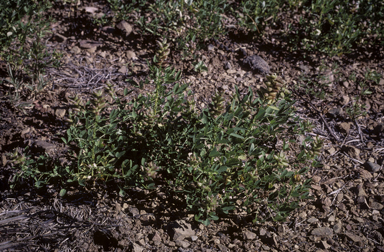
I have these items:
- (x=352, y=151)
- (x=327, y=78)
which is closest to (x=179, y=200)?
(x=352, y=151)

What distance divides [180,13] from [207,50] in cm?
61

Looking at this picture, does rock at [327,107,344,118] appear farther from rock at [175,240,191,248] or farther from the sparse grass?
rock at [175,240,191,248]

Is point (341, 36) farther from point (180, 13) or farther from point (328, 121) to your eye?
point (180, 13)

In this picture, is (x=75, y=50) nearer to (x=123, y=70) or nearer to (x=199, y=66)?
(x=123, y=70)

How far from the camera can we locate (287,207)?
2469mm

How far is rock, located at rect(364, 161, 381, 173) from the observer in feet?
10.6

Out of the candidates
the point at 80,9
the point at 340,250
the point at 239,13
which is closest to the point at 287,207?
the point at 340,250

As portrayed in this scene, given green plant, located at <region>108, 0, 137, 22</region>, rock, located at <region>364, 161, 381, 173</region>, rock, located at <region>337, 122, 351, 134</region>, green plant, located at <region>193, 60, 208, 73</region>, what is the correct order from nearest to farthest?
rock, located at <region>364, 161, 381, 173</region> < rock, located at <region>337, 122, 351, 134</region> < green plant, located at <region>193, 60, 208, 73</region> < green plant, located at <region>108, 0, 137, 22</region>

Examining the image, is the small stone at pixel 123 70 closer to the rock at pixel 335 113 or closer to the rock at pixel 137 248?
the rock at pixel 137 248

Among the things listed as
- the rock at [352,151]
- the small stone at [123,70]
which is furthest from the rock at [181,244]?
the small stone at [123,70]

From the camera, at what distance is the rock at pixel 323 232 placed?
8.74 feet

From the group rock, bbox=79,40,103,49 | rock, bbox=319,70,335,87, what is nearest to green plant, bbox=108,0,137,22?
rock, bbox=79,40,103,49

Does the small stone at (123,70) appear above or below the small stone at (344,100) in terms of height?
below

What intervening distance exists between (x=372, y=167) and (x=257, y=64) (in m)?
1.84
